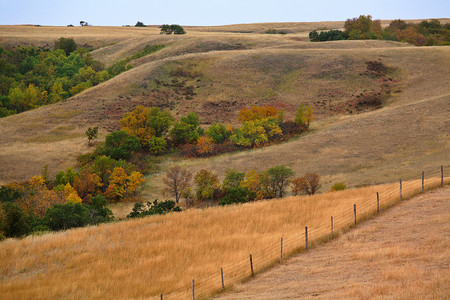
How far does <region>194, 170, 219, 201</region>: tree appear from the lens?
5059 centimetres

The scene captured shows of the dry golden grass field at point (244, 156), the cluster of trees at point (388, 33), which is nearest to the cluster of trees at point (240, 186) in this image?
the dry golden grass field at point (244, 156)

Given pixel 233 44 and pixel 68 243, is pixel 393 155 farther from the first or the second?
pixel 233 44

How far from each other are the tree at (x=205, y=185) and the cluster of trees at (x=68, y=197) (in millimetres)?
7431

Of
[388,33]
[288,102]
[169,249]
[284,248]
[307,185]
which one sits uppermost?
[388,33]

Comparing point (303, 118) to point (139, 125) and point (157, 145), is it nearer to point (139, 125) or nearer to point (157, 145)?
point (157, 145)

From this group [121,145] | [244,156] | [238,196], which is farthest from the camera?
[121,145]

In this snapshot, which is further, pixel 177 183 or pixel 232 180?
pixel 177 183

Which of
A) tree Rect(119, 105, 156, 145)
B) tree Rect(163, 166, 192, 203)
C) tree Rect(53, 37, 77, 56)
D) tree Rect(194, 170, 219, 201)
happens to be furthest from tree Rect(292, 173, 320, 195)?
tree Rect(53, 37, 77, 56)

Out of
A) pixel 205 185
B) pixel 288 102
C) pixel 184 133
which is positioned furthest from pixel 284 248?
pixel 288 102

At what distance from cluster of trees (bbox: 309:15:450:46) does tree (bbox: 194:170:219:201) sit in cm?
9764

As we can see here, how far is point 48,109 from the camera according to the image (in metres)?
87.2

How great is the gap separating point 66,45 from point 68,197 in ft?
388

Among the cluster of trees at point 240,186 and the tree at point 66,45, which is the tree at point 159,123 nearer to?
the cluster of trees at point 240,186

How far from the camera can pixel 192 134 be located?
236 ft
